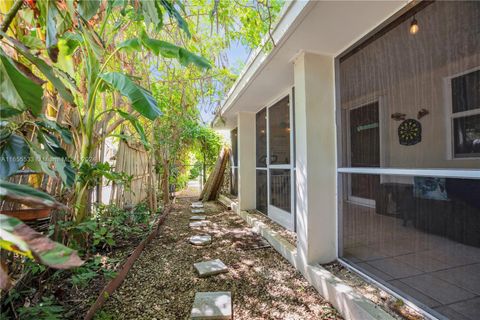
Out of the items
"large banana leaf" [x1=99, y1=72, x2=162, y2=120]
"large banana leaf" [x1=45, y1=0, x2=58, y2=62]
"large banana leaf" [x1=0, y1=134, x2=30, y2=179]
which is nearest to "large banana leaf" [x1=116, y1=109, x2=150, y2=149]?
"large banana leaf" [x1=99, y1=72, x2=162, y2=120]

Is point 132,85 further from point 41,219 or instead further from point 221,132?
point 221,132

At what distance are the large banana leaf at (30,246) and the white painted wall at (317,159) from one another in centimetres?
252

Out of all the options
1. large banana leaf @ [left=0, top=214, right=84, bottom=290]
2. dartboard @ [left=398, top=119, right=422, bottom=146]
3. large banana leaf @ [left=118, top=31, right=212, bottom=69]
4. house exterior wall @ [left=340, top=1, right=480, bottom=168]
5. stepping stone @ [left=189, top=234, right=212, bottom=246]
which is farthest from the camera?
stepping stone @ [left=189, top=234, right=212, bottom=246]

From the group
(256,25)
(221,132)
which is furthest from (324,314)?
(221,132)

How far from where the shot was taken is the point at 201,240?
4141 mm

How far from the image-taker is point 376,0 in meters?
2.01

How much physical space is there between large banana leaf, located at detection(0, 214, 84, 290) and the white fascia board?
2.33m

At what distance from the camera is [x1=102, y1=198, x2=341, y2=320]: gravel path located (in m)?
2.22

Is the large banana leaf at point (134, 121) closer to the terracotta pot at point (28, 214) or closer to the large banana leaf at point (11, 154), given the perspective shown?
the terracotta pot at point (28, 214)

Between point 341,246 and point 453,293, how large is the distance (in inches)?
46.4

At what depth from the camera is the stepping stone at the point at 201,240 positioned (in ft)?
13.2

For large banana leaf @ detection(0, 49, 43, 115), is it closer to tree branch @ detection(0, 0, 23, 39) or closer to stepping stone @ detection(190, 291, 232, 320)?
tree branch @ detection(0, 0, 23, 39)

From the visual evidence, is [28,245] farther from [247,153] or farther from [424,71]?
[247,153]

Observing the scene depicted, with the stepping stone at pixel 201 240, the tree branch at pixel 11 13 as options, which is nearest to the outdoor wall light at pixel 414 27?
the tree branch at pixel 11 13
